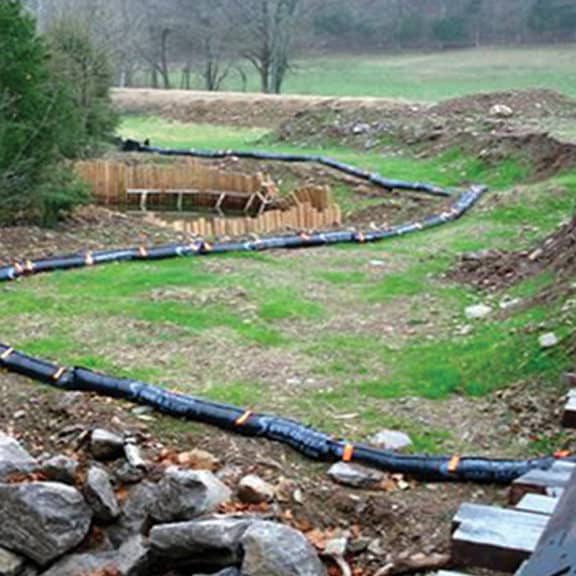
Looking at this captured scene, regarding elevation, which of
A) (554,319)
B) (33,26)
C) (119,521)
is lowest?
(119,521)

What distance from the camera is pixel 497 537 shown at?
154 inches

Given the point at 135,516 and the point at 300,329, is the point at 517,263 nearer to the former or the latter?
the point at 300,329

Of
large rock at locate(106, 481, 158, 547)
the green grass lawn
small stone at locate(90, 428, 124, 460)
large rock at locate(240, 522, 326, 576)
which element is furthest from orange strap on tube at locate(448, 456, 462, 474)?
the green grass lawn

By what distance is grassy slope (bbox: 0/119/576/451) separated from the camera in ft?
27.7

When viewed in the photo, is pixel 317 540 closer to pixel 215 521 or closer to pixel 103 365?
pixel 215 521

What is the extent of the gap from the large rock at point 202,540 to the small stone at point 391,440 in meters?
1.52

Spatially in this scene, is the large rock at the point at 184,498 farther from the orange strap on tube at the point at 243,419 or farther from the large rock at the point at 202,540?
the orange strap on tube at the point at 243,419

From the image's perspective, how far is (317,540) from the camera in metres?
6.27

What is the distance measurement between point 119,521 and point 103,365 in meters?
2.51

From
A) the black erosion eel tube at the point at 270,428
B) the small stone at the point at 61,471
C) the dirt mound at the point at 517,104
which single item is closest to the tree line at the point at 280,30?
the dirt mound at the point at 517,104

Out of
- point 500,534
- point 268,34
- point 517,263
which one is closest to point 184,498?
point 500,534

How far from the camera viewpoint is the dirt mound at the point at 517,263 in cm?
1136

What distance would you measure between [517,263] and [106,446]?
6.18 metres

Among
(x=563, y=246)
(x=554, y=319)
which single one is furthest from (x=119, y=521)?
(x=563, y=246)
